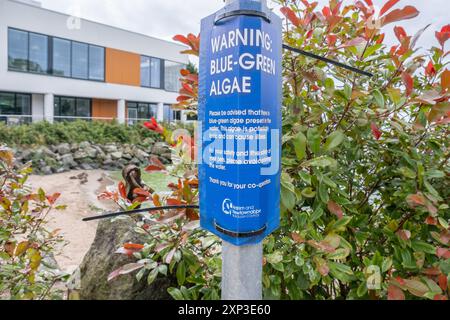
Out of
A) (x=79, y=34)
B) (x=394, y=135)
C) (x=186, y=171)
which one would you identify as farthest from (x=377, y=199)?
(x=79, y=34)

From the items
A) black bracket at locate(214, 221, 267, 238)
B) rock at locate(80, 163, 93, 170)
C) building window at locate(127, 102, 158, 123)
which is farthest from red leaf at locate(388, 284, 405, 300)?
building window at locate(127, 102, 158, 123)

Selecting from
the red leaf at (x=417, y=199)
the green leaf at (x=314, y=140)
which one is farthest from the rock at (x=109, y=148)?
the red leaf at (x=417, y=199)

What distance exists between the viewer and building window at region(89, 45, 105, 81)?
2167 cm

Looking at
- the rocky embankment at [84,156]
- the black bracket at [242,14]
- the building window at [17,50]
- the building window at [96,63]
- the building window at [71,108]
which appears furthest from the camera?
the building window at [96,63]

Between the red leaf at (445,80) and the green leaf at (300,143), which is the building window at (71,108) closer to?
the green leaf at (300,143)

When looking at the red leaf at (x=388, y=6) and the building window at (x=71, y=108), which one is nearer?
the red leaf at (x=388, y=6)

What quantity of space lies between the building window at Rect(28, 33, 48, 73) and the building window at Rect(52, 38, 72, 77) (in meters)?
0.52

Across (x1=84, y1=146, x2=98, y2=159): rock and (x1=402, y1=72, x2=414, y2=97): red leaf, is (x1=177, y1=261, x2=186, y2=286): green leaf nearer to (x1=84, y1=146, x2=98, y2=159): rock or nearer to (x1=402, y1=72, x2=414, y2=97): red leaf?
(x1=402, y1=72, x2=414, y2=97): red leaf

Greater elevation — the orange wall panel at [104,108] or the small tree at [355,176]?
the orange wall panel at [104,108]

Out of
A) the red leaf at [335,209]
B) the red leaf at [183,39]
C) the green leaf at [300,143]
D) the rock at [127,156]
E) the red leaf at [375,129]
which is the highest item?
the red leaf at [183,39]

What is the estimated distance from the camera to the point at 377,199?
72.6 inches

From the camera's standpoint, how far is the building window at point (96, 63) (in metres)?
21.7

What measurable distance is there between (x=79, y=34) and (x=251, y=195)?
22.6 m

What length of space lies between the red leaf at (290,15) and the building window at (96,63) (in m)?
22.1
